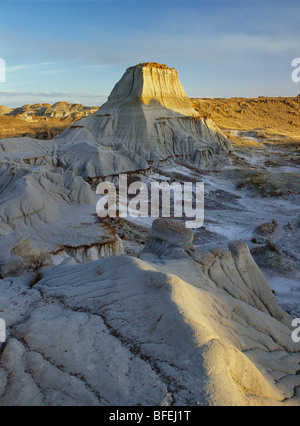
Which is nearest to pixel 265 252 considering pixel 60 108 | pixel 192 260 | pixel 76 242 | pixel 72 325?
pixel 192 260

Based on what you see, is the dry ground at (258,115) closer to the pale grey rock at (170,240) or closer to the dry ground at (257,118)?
the dry ground at (257,118)

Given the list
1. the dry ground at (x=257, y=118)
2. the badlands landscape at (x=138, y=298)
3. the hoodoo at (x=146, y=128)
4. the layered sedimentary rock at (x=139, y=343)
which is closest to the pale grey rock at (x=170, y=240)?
the badlands landscape at (x=138, y=298)

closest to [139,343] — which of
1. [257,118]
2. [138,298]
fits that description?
[138,298]

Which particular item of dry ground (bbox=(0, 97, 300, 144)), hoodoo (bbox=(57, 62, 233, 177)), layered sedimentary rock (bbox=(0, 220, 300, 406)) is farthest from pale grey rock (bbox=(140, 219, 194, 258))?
dry ground (bbox=(0, 97, 300, 144))

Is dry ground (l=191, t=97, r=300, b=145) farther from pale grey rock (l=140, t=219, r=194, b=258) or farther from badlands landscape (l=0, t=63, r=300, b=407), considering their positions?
pale grey rock (l=140, t=219, r=194, b=258)

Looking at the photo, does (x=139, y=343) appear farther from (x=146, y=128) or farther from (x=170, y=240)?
(x=146, y=128)
